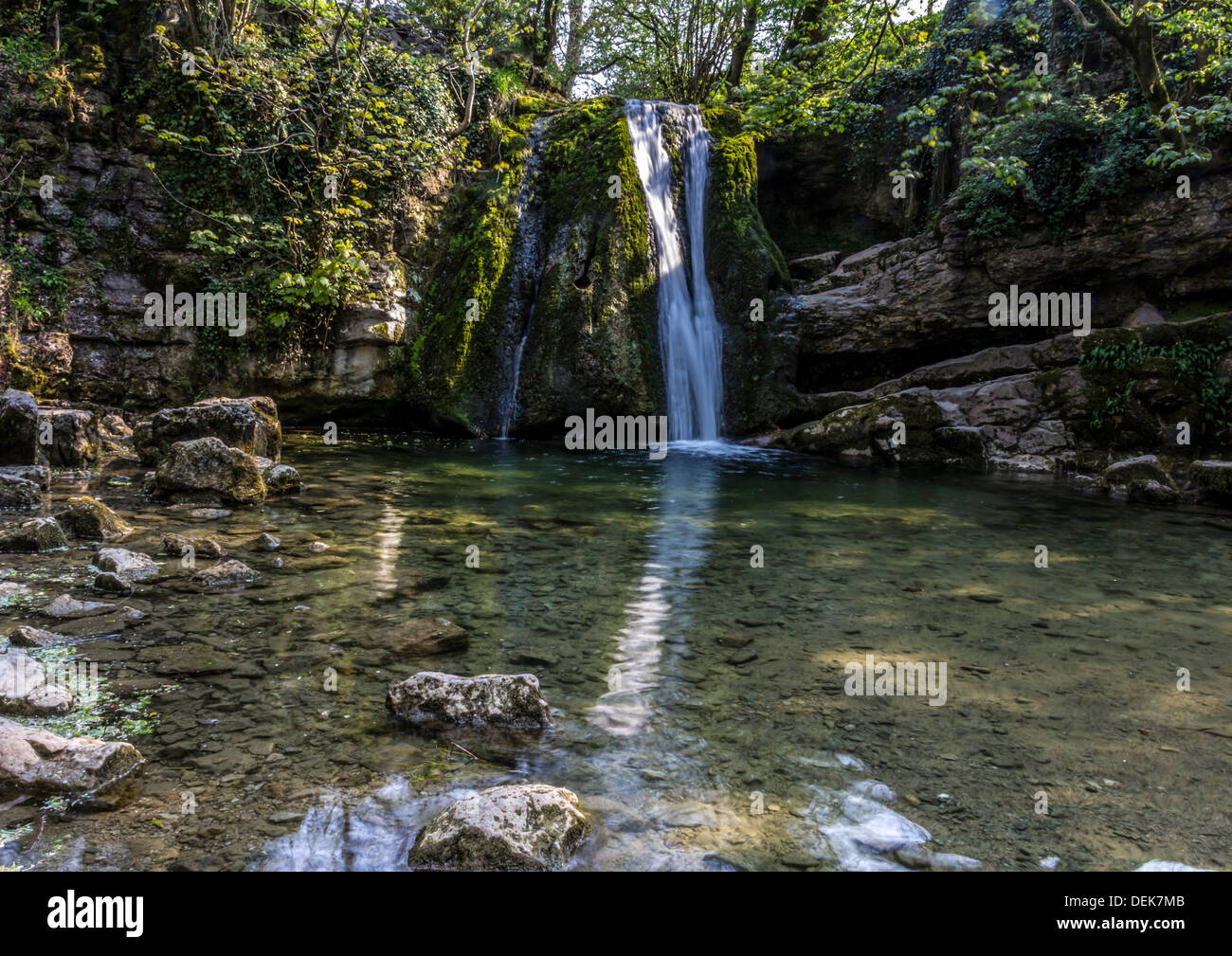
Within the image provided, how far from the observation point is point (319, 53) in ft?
42.1

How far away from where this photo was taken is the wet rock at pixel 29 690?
2592 mm

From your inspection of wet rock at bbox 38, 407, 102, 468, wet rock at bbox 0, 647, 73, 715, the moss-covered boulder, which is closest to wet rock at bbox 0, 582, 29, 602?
wet rock at bbox 0, 647, 73, 715

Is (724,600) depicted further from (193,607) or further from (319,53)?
(319,53)

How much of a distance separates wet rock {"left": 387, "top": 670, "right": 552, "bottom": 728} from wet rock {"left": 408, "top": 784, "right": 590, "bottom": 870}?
66 centimetres

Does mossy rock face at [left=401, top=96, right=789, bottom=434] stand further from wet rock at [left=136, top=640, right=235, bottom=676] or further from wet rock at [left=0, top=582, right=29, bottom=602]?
wet rock at [left=136, top=640, right=235, bottom=676]

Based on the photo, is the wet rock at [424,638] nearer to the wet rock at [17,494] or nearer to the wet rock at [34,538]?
the wet rock at [34,538]

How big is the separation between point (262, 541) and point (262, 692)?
256 centimetres

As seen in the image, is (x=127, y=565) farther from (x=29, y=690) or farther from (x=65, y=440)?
(x=65, y=440)

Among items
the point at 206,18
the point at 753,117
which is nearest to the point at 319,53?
the point at 206,18

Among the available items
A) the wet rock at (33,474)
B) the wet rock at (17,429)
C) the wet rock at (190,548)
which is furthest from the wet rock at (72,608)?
the wet rock at (17,429)

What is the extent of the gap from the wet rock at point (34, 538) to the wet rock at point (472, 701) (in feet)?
11.9

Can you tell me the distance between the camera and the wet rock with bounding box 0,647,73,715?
259 cm

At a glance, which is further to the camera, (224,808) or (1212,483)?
(1212,483)
